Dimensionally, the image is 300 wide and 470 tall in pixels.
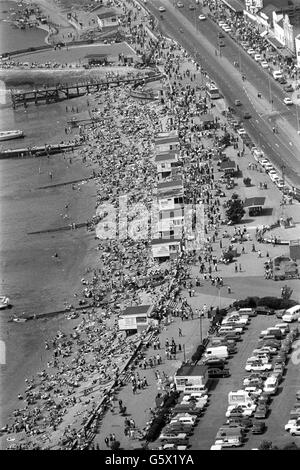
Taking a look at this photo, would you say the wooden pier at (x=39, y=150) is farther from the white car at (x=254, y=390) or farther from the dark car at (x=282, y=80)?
the white car at (x=254, y=390)

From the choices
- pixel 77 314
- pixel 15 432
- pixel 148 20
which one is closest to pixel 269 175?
pixel 77 314

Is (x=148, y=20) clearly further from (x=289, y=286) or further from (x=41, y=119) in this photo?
(x=289, y=286)

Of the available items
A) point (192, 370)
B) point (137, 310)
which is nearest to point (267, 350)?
point (192, 370)

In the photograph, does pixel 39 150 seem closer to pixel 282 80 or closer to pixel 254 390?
pixel 282 80

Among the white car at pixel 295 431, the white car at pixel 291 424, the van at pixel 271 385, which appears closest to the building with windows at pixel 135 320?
the van at pixel 271 385

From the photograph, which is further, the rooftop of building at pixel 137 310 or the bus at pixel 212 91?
the bus at pixel 212 91
